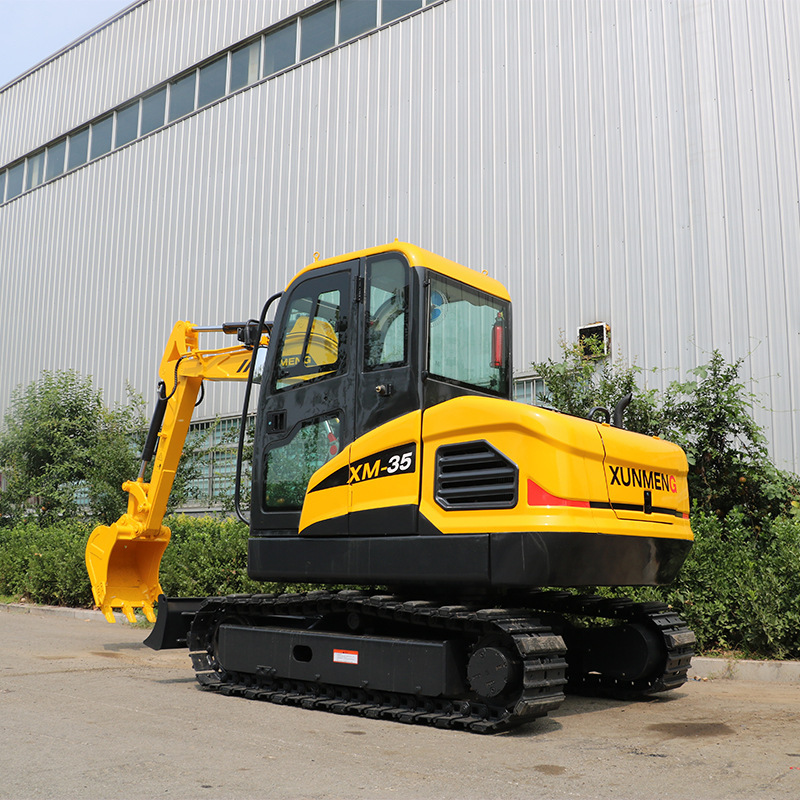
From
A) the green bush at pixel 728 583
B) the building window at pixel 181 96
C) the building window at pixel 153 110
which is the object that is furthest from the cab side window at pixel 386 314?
the building window at pixel 153 110

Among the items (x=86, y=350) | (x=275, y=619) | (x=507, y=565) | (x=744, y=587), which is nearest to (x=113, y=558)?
(x=275, y=619)

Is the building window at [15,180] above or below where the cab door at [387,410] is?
above

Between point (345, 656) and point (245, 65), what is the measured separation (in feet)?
57.0

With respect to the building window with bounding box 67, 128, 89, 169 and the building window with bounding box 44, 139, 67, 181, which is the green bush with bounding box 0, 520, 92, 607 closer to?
the building window with bounding box 67, 128, 89, 169

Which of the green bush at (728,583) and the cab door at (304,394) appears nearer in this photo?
the cab door at (304,394)

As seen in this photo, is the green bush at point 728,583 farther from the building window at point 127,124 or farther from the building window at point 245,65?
the building window at point 127,124

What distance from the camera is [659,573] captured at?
6621mm

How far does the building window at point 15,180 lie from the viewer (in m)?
27.2

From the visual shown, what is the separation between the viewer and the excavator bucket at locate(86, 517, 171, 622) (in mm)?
9367

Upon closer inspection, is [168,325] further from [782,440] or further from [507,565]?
[507,565]

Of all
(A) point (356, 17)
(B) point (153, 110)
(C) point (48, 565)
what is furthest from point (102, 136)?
(C) point (48, 565)

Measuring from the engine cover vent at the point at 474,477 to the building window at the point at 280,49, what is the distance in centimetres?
1591

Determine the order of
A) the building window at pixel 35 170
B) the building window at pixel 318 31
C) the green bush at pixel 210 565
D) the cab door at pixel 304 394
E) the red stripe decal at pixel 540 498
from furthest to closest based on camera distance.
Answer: the building window at pixel 35 170 < the building window at pixel 318 31 < the green bush at pixel 210 565 < the cab door at pixel 304 394 < the red stripe decal at pixel 540 498

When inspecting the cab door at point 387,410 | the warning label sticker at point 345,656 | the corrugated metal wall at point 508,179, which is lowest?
the warning label sticker at point 345,656
